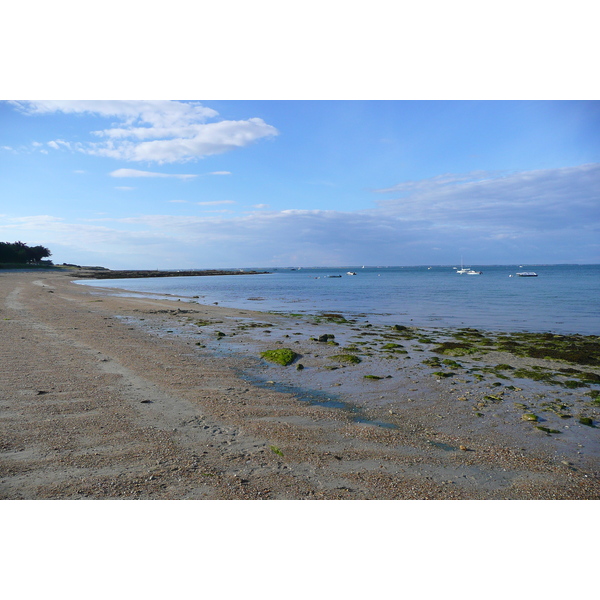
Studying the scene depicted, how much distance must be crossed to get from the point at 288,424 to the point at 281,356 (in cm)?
536

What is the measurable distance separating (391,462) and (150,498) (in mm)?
3242

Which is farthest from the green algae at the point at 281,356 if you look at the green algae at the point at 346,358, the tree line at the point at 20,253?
the tree line at the point at 20,253

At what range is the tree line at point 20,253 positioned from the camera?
103475 mm

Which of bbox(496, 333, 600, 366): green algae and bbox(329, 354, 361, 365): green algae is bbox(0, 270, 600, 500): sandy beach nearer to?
bbox(329, 354, 361, 365): green algae

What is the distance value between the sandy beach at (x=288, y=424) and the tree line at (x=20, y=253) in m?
113

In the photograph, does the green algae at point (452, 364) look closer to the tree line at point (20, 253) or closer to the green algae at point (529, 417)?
the green algae at point (529, 417)

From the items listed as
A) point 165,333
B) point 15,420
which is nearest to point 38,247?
point 165,333

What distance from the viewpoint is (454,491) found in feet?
16.2

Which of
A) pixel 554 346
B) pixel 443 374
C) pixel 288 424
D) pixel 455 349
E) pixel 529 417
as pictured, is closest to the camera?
pixel 288 424

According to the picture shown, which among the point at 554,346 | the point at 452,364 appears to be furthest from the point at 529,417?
the point at 554,346

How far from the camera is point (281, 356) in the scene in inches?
487

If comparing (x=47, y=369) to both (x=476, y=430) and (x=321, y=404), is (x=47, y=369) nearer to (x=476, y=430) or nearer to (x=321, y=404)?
(x=321, y=404)

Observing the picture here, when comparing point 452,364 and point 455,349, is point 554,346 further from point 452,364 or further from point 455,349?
point 452,364

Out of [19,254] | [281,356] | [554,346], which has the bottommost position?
[554,346]
